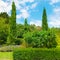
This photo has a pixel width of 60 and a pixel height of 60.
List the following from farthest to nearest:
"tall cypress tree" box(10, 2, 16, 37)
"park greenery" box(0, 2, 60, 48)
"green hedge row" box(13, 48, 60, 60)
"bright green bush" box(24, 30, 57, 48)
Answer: "tall cypress tree" box(10, 2, 16, 37) → "park greenery" box(0, 2, 60, 48) → "bright green bush" box(24, 30, 57, 48) → "green hedge row" box(13, 48, 60, 60)

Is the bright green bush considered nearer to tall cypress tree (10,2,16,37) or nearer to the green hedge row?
the green hedge row

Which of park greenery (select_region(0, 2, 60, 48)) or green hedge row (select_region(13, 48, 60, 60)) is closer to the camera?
green hedge row (select_region(13, 48, 60, 60))

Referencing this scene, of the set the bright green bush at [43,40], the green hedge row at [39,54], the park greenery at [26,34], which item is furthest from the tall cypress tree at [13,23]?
the green hedge row at [39,54]

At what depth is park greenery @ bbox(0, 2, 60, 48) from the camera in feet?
74.5

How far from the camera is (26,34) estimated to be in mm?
24078

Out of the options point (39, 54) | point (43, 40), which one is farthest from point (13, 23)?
point (39, 54)

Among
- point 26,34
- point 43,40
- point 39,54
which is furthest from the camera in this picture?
point 26,34

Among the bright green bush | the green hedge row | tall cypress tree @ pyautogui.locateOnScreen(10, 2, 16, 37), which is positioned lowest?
the green hedge row

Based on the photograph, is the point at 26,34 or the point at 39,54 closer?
the point at 39,54

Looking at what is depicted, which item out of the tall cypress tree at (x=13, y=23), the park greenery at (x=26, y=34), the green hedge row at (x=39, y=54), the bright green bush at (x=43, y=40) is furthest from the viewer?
the tall cypress tree at (x=13, y=23)

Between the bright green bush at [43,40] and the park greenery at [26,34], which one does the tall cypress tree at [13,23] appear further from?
the bright green bush at [43,40]

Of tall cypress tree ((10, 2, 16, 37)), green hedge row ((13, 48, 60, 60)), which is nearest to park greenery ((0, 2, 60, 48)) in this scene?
tall cypress tree ((10, 2, 16, 37))

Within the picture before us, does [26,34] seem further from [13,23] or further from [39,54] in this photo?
[13,23]

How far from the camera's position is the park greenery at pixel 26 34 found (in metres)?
22.7
